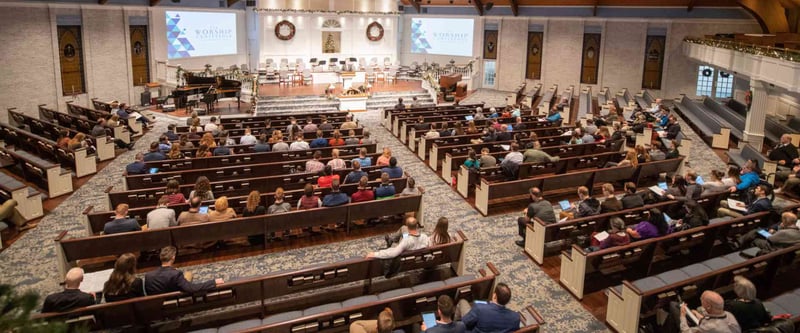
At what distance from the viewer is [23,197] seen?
351 inches

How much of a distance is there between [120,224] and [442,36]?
860 inches

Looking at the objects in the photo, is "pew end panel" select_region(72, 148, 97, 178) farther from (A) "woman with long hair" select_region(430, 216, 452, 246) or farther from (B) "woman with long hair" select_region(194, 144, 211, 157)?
(A) "woman with long hair" select_region(430, 216, 452, 246)

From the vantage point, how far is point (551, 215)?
7.86 m

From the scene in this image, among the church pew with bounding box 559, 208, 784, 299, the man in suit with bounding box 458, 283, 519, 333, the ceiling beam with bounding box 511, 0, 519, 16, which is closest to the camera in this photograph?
the man in suit with bounding box 458, 283, 519, 333

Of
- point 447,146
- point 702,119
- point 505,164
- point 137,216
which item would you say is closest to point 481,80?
point 702,119

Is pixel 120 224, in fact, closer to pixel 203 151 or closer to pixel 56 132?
pixel 203 151

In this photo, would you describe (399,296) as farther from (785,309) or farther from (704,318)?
(785,309)

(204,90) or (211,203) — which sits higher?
(204,90)

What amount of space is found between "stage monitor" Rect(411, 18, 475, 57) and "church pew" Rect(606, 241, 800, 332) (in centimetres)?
2091

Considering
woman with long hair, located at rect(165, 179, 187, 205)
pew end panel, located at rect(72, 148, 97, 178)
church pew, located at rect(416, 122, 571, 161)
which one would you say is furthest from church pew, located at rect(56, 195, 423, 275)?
pew end panel, located at rect(72, 148, 97, 178)

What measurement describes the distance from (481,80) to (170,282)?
22405 mm

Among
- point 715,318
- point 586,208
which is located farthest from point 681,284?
point 586,208

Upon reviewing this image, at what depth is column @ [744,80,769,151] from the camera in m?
14.4

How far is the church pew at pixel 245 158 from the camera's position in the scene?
1042cm
